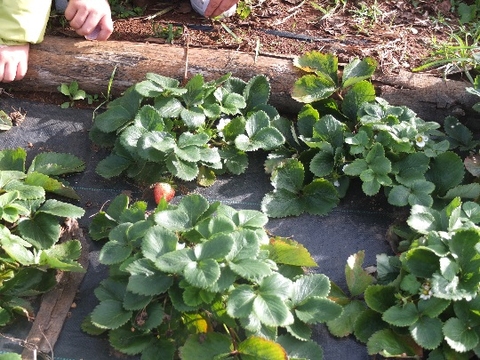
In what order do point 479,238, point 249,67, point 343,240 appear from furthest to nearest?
point 249,67, point 343,240, point 479,238

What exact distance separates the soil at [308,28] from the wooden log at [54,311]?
78cm

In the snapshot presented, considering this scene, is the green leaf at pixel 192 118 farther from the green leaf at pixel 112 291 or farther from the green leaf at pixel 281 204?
the green leaf at pixel 112 291

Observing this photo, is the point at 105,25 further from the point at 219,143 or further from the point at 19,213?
the point at 19,213

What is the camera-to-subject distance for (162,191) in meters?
2.07

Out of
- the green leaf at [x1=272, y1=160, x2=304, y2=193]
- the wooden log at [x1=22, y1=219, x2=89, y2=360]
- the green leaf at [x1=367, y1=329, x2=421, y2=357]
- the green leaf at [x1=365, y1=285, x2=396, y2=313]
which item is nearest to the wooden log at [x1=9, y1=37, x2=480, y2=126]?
the green leaf at [x1=272, y1=160, x2=304, y2=193]

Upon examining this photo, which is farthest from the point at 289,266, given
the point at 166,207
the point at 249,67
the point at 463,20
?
the point at 463,20

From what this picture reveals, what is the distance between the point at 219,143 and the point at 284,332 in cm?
75

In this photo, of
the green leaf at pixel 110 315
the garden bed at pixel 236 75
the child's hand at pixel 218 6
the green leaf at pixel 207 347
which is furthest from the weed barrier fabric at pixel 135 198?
the child's hand at pixel 218 6

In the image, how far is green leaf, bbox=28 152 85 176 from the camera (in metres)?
2.10

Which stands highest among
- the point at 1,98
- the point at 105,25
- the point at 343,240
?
the point at 105,25

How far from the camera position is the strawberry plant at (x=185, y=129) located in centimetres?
207

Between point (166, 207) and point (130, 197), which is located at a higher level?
point (166, 207)

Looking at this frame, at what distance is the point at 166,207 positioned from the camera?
1.84 metres

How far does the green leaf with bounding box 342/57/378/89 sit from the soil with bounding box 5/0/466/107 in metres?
0.13
